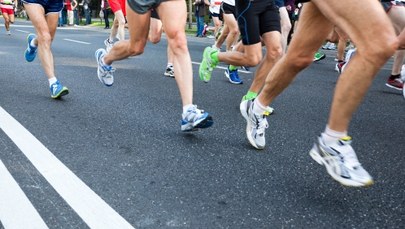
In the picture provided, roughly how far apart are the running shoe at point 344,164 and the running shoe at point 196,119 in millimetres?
1061

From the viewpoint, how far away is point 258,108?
2.84 meters

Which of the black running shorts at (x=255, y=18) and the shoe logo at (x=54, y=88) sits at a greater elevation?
the black running shorts at (x=255, y=18)

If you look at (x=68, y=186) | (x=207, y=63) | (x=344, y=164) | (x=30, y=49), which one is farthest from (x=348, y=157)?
(x=30, y=49)

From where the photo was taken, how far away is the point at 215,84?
572 centimetres

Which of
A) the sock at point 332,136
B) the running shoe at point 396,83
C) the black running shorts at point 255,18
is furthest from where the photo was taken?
the running shoe at point 396,83

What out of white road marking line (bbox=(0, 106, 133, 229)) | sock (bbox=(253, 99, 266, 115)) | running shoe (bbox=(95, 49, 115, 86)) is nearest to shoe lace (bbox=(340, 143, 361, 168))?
sock (bbox=(253, 99, 266, 115))

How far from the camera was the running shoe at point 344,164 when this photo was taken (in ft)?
6.48

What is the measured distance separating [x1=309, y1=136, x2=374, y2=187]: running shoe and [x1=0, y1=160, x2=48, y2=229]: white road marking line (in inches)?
51.9

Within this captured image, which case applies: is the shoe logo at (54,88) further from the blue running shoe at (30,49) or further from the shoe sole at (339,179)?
the shoe sole at (339,179)

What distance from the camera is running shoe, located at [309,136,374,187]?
197 centimetres

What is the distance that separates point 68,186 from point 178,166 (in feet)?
2.13

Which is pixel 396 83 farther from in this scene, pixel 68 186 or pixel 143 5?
pixel 68 186

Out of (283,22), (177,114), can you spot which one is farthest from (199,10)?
(177,114)

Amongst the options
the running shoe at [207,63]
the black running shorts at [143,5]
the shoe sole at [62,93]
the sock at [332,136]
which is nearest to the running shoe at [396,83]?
the running shoe at [207,63]
